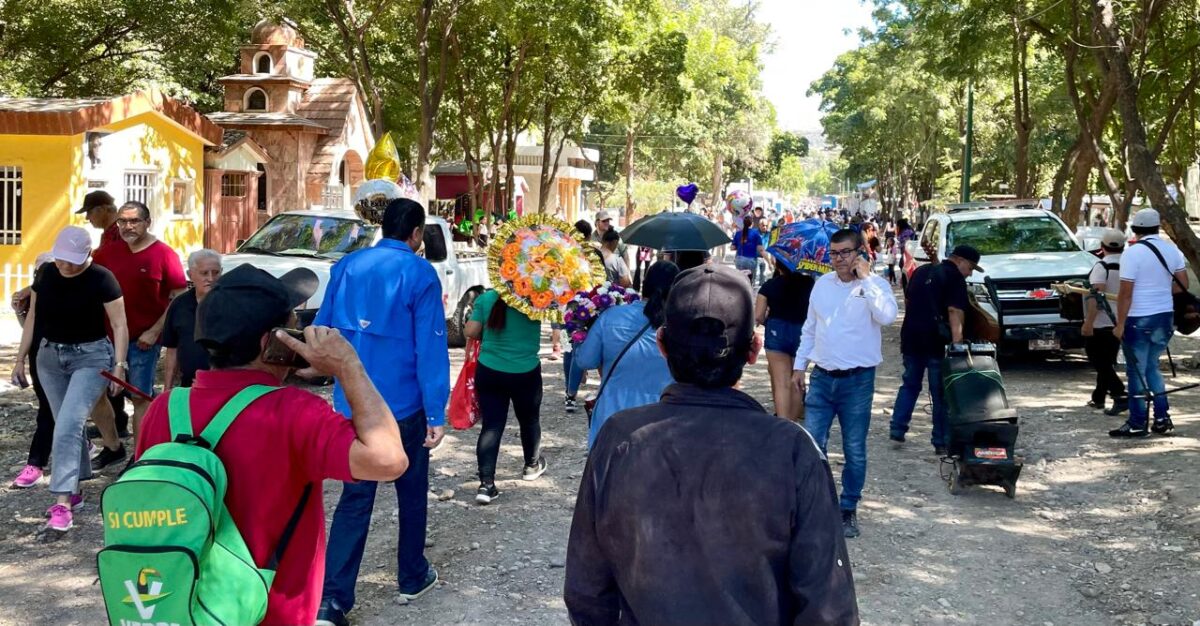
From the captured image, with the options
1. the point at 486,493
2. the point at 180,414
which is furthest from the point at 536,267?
the point at 180,414

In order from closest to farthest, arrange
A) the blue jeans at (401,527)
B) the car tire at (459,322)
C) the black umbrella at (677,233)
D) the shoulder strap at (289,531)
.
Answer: the shoulder strap at (289,531), the blue jeans at (401,527), the black umbrella at (677,233), the car tire at (459,322)

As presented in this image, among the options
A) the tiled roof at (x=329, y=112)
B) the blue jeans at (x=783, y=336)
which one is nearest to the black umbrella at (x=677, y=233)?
the blue jeans at (x=783, y=336)

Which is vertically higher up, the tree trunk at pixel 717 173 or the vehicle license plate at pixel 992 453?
the tree trunk at pixel 717 173

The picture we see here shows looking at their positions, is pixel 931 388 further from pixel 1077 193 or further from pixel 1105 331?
pixel 1077 193

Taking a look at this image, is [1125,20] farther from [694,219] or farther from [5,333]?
[5,333]

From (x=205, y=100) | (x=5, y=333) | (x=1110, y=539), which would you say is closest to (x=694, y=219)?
(x=1110, y=539)

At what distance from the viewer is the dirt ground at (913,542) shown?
565cm

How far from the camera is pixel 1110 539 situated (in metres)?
6.97

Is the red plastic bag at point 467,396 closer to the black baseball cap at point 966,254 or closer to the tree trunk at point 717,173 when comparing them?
the black baseball cap at point 966,254

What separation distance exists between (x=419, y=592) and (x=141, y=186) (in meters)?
18.1

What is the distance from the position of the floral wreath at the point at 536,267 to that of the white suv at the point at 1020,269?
5.45 m

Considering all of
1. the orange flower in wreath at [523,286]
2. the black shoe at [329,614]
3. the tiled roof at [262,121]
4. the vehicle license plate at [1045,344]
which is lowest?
the black shoe at [329,614]

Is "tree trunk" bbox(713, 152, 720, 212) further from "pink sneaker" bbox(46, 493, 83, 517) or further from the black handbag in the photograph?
"pink sneaker" bbox(46, 493, 83, 517)

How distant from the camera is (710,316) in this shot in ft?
8.44
